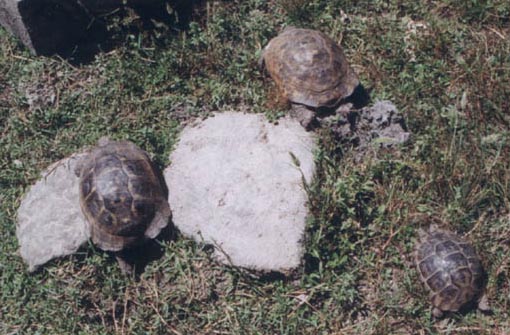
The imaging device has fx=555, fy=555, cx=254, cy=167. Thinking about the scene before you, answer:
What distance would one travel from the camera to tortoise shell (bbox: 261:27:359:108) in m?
5.68

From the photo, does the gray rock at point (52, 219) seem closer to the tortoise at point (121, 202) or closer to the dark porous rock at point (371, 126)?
the tortoise at point (121, 202)

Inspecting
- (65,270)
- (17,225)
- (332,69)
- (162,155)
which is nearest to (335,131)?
(332,69)

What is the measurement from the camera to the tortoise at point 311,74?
18.6 ft

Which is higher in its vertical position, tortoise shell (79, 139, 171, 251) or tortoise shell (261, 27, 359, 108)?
tortoise shell (261, 27, 359, 108)

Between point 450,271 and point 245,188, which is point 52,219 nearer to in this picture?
point 245,188

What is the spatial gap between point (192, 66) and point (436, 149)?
2.74 metres

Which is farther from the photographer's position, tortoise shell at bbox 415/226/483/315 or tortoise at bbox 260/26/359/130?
tortoise at bbox 260/26/359/130

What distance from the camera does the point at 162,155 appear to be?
564 centimetres

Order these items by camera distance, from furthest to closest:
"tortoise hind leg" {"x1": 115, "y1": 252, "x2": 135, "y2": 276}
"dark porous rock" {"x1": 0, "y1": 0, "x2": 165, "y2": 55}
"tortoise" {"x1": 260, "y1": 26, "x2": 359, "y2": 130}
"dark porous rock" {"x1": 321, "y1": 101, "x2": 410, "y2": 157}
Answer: "dark porous rock" {"x1": 0, "y1": 0, "x2": 165, "y2": 55}, "tortoise" {"x1": 260, "y1": 26, "x2": 359, "y2": 130}, "dark porous rock" {"x1": 321, "y1": 101, "x2": 410, "y2": 157}, "tortoise hind leg" {"x1": 115, "y1": 252, "x2": 135, "y2": 276}

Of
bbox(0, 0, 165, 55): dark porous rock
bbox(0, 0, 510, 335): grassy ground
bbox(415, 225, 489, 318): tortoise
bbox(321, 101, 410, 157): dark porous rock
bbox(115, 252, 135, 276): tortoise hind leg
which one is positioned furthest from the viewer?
bbox(0, 0, 165, 55): dark porous rock

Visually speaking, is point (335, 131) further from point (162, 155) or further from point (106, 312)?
point (106, 312)

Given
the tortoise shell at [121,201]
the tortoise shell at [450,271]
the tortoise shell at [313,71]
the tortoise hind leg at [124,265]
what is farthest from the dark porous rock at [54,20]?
the tortoise shell at [450,271]

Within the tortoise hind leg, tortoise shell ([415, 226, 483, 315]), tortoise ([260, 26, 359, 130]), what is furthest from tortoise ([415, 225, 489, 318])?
the tortoise hind leg

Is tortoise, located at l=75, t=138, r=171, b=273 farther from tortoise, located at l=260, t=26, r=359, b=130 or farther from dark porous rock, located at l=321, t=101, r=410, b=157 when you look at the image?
dark porous rock, located at l=321, t=101, r=410, b=157
